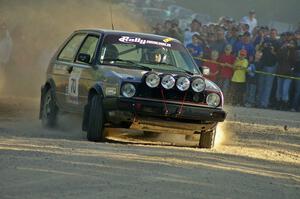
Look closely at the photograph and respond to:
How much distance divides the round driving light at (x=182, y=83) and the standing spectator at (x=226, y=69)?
10.9 meters

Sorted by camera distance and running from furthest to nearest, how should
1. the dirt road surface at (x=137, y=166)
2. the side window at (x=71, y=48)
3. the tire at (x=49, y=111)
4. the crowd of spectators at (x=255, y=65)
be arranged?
the crowd of spectators at (x=255, y=65)
the tire at (x=49, y=111)
the side window at (x=71, y=48)
the dirt road surface at (x=137, y=166)

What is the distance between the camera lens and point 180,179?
8.12 metres

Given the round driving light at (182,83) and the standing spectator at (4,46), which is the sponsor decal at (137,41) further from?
the standing spectator at (4,46)

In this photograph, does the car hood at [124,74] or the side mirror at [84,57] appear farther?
the side mirror at [84,57]

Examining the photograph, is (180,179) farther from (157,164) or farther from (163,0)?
(163,0)

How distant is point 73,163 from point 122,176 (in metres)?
0.76

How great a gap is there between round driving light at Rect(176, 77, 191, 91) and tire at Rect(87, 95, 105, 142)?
1.03m

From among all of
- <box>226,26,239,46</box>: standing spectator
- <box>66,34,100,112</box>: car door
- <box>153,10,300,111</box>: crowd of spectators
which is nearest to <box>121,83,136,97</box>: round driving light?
<box>66,34,100,112</box>: car door

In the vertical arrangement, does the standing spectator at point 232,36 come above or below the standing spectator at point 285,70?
above

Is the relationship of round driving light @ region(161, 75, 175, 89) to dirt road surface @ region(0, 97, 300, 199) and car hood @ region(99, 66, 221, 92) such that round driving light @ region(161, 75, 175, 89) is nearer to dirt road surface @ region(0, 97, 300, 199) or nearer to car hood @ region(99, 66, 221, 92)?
car hood @ region(99, 66, 221, 92)

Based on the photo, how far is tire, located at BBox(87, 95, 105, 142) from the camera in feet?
35.0

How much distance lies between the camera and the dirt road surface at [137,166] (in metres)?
7.48

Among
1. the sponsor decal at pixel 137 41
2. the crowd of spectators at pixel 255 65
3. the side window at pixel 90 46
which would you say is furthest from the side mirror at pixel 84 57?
the crowd of spectators at pixel 255 65

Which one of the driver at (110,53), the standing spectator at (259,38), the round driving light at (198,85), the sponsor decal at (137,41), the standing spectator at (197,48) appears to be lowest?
the round driving light at (198,85)
